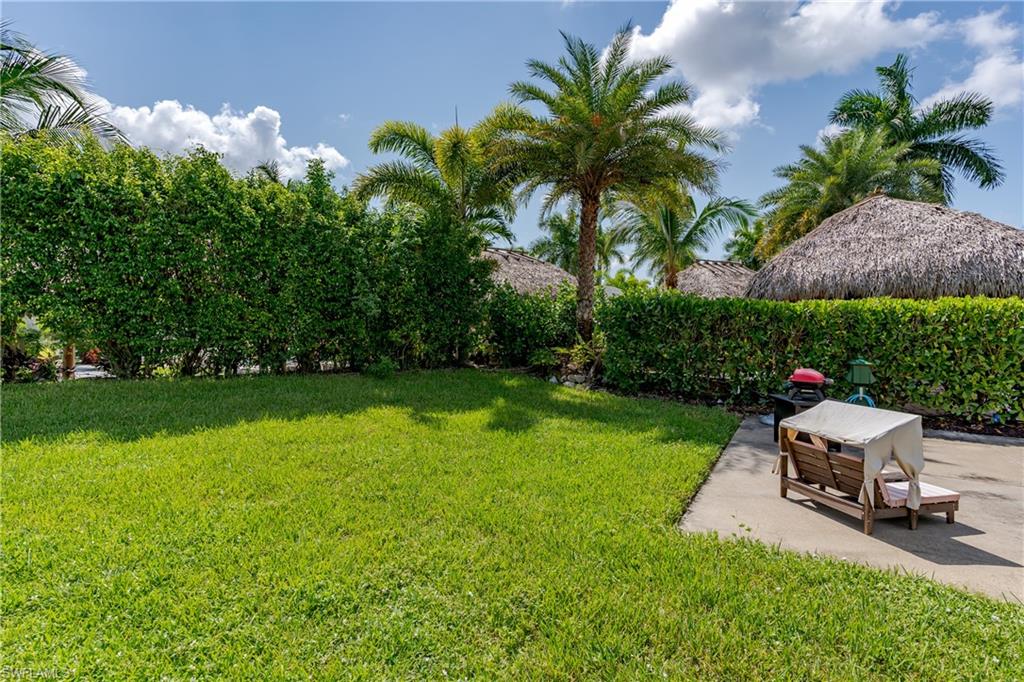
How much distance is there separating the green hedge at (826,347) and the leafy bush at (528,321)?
6.61 feet

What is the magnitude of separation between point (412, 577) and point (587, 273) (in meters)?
8.96

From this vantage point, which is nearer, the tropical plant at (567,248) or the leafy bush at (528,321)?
the leafy bush at (528,321)

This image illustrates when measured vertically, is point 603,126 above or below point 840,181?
below

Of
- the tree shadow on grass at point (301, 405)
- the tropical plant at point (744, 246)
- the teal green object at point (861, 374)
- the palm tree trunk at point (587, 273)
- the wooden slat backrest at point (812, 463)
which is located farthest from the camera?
the tropical plant at point (744, 246)

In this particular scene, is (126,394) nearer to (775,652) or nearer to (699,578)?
(699,578)

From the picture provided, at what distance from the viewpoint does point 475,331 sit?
37.4 feet

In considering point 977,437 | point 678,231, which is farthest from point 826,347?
point 678,231

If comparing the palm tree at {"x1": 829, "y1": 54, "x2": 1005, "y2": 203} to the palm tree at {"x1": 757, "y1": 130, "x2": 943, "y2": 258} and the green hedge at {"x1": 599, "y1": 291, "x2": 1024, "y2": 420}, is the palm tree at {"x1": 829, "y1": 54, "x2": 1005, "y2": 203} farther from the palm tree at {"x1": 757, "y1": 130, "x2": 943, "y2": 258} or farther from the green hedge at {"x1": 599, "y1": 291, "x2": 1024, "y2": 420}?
the green hedge at {"x1": 599, "y1": 291, "x2": 1024, "y2": 420}

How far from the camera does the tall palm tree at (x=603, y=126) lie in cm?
975

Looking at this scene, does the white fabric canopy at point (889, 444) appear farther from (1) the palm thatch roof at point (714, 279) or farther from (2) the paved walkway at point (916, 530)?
(1) the palm thatch roof at point (714, 279)

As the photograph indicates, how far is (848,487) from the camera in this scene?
3861 mm

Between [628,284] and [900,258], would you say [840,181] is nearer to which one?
[900,258]

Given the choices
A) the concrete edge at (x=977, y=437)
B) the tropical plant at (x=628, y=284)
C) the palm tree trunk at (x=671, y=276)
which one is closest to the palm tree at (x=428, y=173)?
the tropical plant at (x=628, y=284)

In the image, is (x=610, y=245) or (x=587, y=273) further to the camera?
(x=610, y=245)
